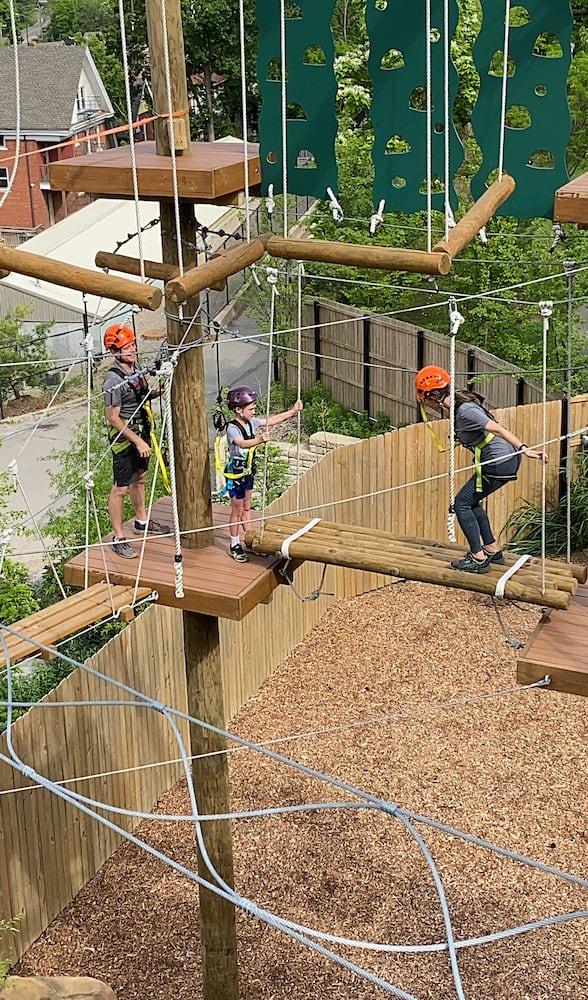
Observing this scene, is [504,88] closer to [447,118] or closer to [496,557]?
[447,118]

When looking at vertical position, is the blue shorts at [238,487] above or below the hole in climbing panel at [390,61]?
below

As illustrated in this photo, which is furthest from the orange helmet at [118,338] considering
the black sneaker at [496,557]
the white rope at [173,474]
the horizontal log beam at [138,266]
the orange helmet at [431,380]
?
the black sneaker at [496,557]

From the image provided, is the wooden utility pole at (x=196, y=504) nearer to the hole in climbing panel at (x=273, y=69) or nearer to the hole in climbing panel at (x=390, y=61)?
the hole in climbing panel at (x=273, y=69)

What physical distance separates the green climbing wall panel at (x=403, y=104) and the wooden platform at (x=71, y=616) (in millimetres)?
Answer: 2794

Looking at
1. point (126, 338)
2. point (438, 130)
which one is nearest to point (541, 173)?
point (438, 130)

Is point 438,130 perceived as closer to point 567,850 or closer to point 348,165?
point 567,850

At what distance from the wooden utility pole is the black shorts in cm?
45

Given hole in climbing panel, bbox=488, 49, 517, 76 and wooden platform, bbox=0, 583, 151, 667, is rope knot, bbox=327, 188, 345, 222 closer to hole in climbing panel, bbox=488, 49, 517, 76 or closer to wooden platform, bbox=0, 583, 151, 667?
hole in climbing panel, bbox=488, 49, 517, 76

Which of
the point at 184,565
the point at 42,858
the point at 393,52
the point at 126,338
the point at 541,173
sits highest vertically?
the point at 393,52

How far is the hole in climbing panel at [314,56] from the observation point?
23.2 ft

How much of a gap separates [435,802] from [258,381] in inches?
526

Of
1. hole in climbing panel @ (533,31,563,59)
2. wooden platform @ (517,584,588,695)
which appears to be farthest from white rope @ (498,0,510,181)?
wooden platform @ (517,584,588,695)

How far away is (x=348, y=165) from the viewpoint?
1938 cm

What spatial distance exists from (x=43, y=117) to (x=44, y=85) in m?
1.72
